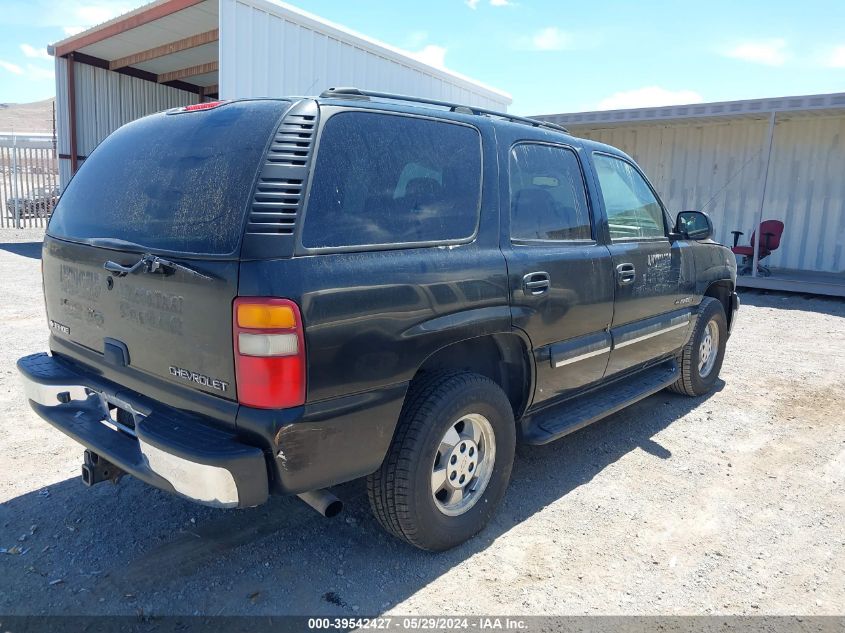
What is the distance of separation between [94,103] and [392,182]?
51.8 feet

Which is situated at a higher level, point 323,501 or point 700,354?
point 700,354

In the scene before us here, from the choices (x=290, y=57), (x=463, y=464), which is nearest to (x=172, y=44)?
(x=290, y=57)

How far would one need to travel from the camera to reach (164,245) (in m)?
2.49

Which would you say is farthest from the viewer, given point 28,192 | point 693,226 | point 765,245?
point 28,192

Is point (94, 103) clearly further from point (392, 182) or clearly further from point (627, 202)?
point (392, 182)

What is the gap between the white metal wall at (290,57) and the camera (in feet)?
29.1

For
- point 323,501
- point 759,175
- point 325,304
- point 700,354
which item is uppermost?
point 759,175

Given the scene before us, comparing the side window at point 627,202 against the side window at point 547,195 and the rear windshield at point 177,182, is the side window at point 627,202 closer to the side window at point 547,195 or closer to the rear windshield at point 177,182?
the side window at point 547,195

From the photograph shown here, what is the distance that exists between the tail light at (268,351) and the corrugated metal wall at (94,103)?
1559cm

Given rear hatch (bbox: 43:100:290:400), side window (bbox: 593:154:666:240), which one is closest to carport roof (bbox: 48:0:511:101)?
side window (bbox: 593:154:666:240)

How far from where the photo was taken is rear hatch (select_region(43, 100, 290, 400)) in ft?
7.58

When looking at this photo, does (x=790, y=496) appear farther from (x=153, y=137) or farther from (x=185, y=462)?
(x=153, y=137)

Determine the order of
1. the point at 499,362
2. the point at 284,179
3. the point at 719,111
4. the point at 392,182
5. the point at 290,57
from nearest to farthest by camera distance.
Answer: the point at 284,179 < the point at 392,182 < the point at 499,362 < the point at 290,57 < the point at 719,111

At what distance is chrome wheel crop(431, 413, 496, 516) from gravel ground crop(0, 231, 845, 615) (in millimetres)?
247
